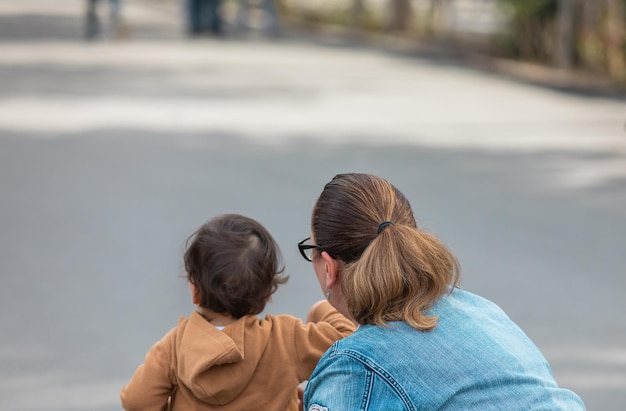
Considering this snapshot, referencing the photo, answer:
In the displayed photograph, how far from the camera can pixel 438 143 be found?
10633mm

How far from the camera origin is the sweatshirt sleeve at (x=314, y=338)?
2.87 meters

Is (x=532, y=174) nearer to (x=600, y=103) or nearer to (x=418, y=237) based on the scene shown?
(x=600, y=103)

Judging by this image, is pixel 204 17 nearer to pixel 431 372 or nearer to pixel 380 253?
pixel 380 253

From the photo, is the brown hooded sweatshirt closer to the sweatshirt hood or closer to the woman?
the sweatshirt hood

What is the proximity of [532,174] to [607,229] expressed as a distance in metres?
1.81

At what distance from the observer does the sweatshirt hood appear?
2.79 m

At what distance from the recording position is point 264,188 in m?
8.33

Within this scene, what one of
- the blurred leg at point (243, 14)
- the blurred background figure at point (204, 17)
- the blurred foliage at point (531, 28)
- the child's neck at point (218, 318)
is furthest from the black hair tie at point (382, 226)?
the blurred leg at point (243, 14)

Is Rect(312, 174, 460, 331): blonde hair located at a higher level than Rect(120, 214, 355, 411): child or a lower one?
higher

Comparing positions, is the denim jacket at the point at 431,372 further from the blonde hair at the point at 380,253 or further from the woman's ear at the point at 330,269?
the woman's ear at the point at 330,269

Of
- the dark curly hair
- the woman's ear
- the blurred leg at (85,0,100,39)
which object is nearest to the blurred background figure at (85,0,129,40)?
the blurred leg at (85,0,100,39)

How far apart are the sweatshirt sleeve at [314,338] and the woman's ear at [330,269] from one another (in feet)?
1.74

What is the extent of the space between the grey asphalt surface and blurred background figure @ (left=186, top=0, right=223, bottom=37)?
16.8 ft

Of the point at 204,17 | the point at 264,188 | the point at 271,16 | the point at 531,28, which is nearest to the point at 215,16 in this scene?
the point at 204,17
